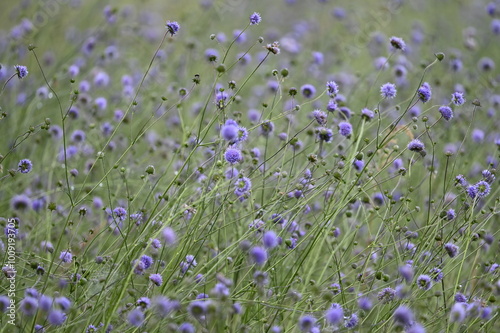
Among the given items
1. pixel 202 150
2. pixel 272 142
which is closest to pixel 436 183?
pixel 272 142

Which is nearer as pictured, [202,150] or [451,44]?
[202,150]

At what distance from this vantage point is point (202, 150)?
11.6 feet

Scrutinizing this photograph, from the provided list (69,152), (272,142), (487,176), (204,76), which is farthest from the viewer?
(204,76)

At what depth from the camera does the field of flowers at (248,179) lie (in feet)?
7.06

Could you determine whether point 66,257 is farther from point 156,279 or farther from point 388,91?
point 388,91

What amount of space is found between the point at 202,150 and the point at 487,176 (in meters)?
1.56

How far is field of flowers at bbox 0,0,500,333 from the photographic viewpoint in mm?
2152

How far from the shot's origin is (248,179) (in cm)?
241

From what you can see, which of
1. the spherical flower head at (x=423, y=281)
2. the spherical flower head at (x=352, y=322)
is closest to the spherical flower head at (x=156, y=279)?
the spherical flower head at (x=352, y=322)

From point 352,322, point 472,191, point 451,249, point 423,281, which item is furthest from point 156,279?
point 472,191

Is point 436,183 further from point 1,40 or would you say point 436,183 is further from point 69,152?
point 1,40

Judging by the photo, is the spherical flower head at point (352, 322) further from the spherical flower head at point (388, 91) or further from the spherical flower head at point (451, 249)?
the spherical flower head at point (388, 91)

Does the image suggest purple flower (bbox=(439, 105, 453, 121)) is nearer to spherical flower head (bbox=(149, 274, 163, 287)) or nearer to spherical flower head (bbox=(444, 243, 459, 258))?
spherical flower head (bbox=(444, 243, 459, 258))

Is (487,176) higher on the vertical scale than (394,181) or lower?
higher
